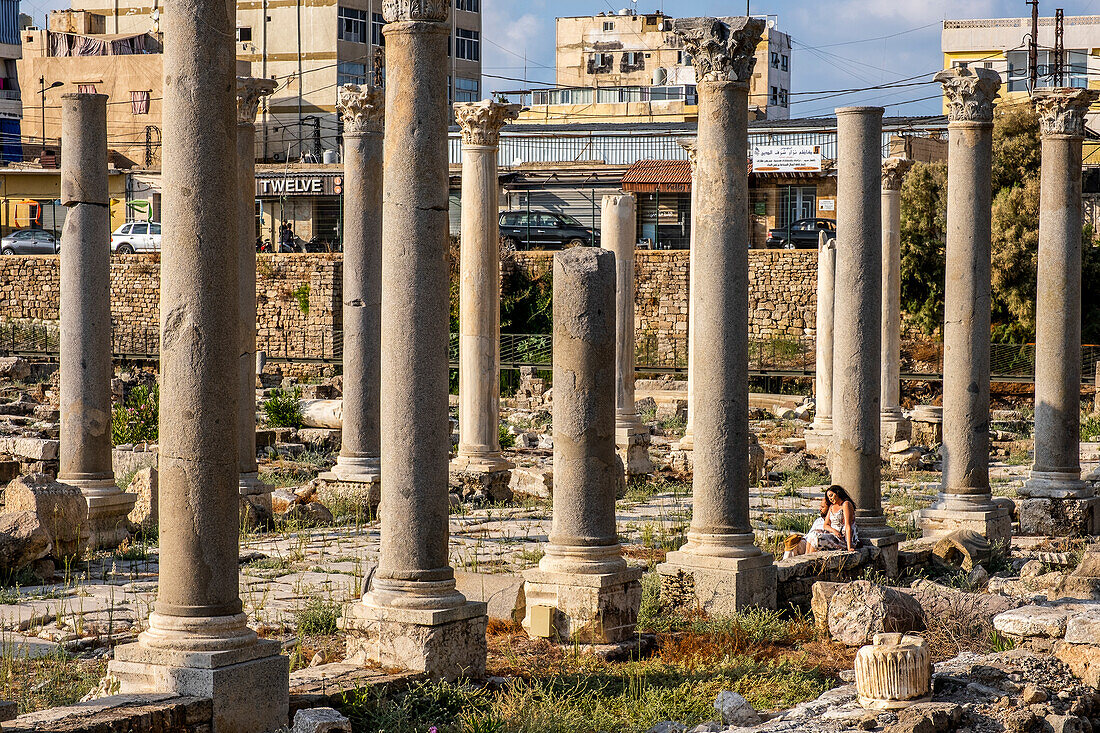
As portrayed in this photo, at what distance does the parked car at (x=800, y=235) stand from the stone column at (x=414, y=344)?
28758 millimetres

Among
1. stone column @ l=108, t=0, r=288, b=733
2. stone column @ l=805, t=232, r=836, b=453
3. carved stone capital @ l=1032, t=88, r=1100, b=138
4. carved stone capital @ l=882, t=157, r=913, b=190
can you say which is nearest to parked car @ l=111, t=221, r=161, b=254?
stone column @ l=805, t=232, r=836, b=453

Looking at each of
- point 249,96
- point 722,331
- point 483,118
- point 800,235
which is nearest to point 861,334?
point 722,331

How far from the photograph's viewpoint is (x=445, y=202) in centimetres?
904

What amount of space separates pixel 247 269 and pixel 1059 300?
8789 mm

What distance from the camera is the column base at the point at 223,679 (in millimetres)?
7145

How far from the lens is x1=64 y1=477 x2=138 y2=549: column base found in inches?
511

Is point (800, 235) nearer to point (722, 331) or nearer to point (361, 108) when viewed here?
point (361, 108)

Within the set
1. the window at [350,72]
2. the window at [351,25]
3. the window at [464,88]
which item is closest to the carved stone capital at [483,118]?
the window at [350,72]

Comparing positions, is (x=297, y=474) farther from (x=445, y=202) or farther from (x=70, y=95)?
(x=445, y=202)

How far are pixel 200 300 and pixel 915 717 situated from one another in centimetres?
425

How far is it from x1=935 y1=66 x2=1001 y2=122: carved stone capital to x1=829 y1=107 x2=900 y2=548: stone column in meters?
1.58

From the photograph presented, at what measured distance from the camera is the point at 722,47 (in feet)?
35.9

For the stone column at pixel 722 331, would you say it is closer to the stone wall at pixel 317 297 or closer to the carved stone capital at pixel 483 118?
the carved stone capital at pixel 483 118

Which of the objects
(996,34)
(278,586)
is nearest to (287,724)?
(278,586)
